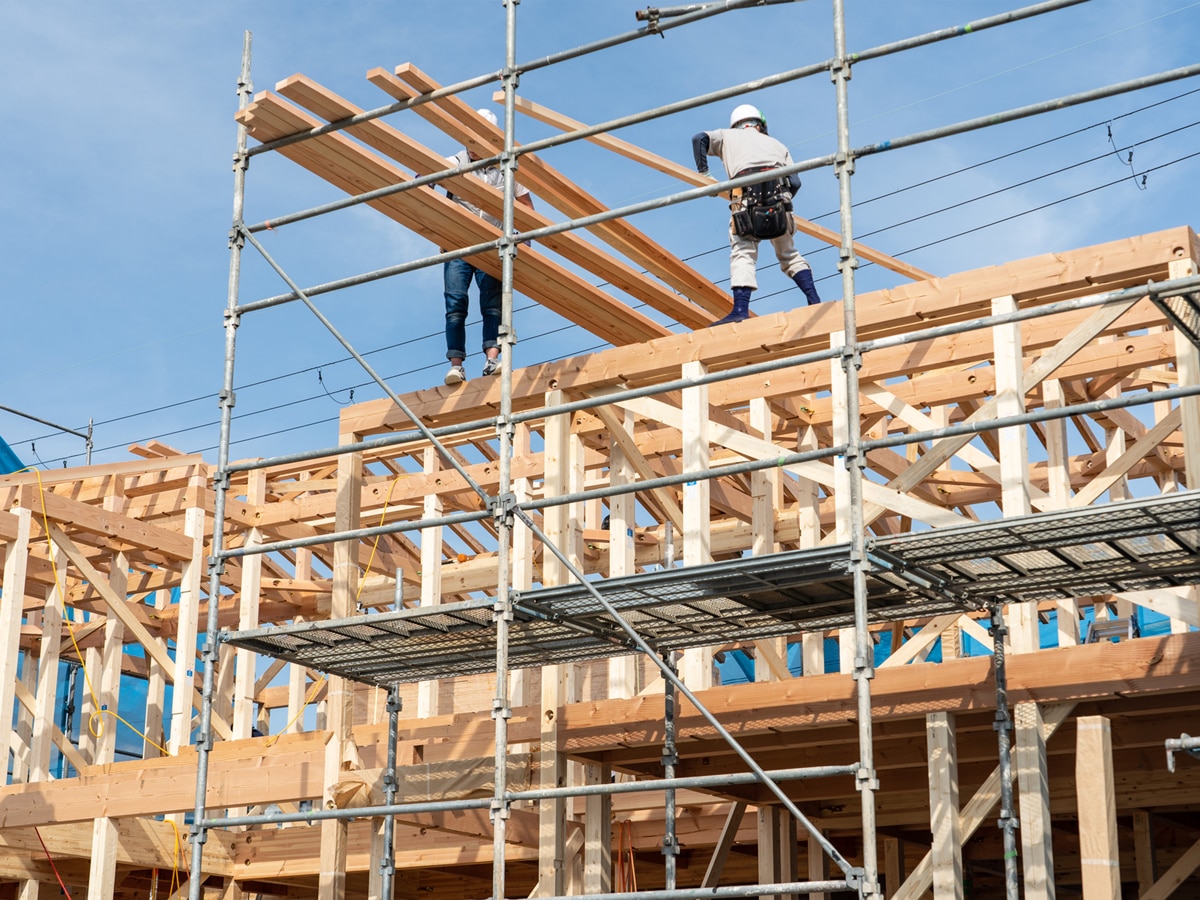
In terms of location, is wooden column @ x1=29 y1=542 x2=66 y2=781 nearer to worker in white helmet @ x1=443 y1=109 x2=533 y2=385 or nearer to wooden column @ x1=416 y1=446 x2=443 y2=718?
wooden column @ x1=416 y1=446 x2=443 y2=718

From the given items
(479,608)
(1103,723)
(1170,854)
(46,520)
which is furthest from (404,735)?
(1170,854)

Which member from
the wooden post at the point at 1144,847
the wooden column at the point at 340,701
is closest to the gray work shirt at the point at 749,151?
the wooden column at the point at 340,701

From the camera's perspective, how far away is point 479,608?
977 centimetres

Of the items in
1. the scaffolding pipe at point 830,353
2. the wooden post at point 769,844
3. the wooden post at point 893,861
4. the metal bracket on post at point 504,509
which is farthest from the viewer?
the wooden post at point 893,861

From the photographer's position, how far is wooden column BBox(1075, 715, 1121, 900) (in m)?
8.66

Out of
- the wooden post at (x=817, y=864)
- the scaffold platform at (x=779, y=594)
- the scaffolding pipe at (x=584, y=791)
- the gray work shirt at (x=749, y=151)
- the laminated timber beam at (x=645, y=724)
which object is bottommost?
the wooden post at (x=817, y=864)

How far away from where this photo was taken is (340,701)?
38.3 feet

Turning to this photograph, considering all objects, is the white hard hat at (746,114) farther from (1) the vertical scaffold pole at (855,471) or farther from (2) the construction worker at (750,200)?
(1) the vertical scaffold pole at (855,471)

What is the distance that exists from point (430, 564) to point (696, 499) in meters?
3.05

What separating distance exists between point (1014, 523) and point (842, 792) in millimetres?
4898

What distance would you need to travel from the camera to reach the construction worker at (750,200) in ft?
38.4

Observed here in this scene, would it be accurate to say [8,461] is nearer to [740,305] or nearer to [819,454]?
[740,305]

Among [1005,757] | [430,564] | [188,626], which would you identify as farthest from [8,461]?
[1005,757]

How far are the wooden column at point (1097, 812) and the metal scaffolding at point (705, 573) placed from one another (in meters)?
0.41
